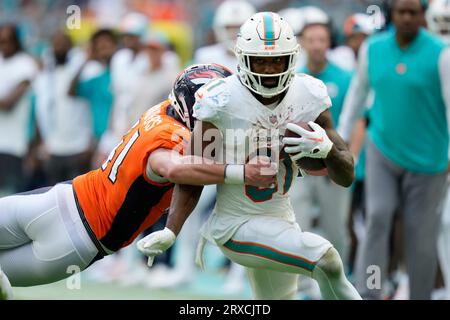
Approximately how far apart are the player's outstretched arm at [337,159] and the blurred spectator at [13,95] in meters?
5.13

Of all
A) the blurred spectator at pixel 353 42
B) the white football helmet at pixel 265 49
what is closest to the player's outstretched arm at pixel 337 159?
the white football helmet at pixel 265 49

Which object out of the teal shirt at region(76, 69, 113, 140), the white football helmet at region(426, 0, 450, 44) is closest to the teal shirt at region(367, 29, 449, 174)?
the white football helmet at region(426, 0, 450, 44)

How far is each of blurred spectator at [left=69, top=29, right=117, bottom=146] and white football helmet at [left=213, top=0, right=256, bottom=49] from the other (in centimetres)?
122

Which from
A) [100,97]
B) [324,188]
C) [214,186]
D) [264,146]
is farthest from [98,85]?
[264,146]

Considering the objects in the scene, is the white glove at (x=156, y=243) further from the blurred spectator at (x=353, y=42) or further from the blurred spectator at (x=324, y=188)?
the blurred spectator at (x=353, y=42)

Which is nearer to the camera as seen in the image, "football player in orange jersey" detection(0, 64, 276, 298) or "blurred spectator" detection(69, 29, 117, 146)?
"football player in orange jersey" detection(0, 64, 276, 298)

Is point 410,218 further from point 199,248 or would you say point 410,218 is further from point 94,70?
point 94,70

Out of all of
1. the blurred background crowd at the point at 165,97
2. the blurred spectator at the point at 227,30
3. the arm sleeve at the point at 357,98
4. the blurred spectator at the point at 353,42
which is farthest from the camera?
the blurred spectator at the point at 353,42

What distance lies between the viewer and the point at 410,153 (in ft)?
22.0

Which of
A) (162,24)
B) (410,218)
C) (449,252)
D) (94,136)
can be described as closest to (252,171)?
(410,218)

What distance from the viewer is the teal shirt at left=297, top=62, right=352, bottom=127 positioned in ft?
26.1

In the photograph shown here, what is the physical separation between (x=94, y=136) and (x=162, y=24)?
4.97m

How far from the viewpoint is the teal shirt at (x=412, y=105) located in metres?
6.64

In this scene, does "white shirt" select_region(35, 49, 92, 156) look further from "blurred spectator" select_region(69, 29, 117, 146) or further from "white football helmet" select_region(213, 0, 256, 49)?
"white football helmet" select_region(213, 0, 256, 49)
